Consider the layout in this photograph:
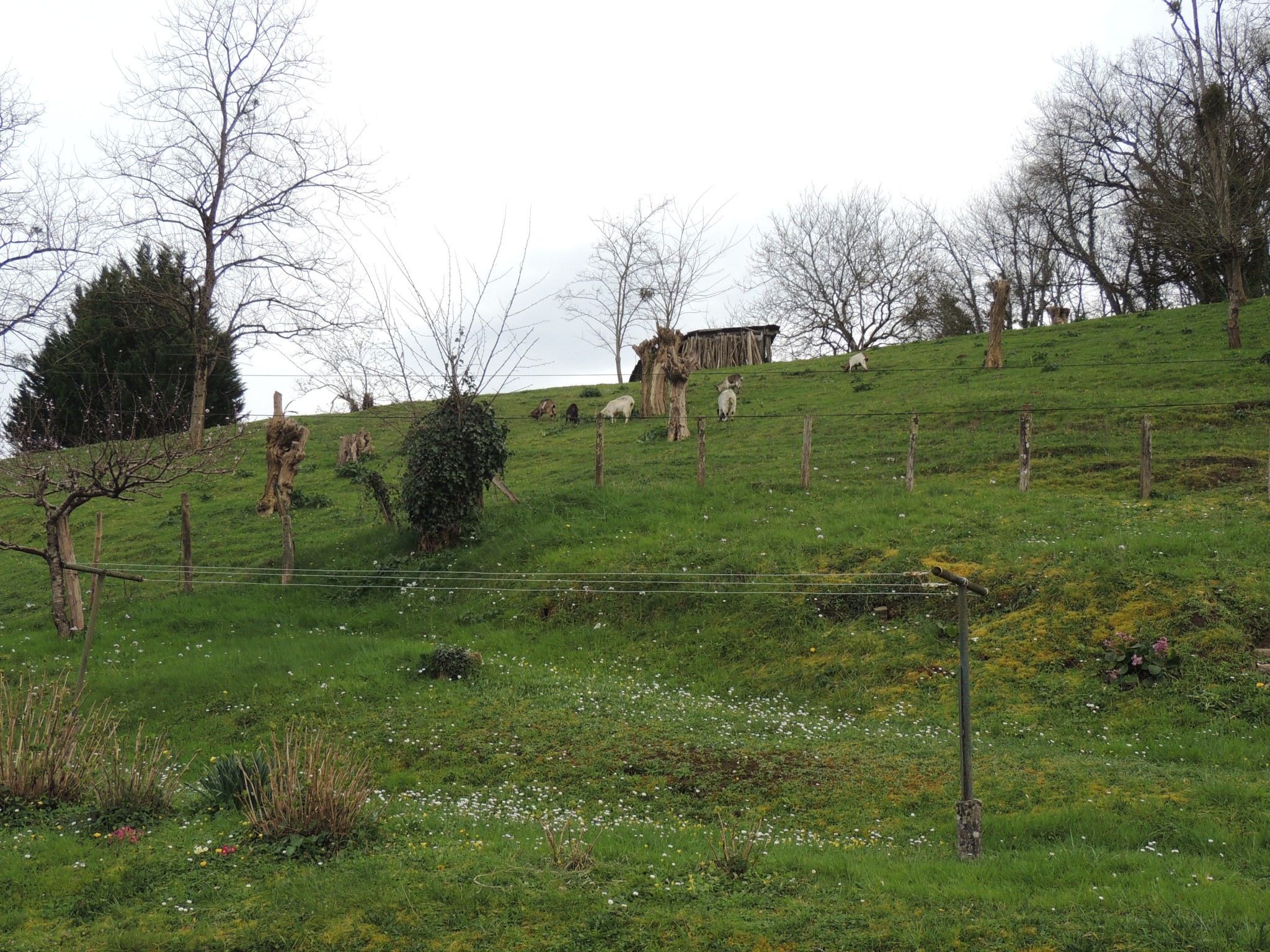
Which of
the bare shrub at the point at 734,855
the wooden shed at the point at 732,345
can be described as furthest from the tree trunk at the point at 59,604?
the wooden shed at the point at 732,345

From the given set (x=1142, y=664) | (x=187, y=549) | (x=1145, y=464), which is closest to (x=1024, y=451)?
(x=1145, y=464)

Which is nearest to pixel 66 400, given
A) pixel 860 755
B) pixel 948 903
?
pixel 860 755

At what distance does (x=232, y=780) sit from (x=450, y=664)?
493 centimetres

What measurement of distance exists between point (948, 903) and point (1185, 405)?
20.8m

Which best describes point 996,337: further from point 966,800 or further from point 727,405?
point 966,800

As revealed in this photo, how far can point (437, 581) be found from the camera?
724 inches

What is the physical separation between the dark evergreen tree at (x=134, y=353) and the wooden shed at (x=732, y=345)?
23254 millimetres

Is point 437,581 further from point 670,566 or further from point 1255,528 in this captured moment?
point 1255,528

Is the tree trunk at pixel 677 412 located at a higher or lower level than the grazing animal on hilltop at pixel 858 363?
lower

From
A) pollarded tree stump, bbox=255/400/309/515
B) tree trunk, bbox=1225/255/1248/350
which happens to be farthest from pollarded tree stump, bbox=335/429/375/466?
tree trunk, bbox=1225/255/1248/350

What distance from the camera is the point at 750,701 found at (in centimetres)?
1338

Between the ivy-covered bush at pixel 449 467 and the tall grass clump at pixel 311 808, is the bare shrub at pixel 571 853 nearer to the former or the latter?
the tall grass clump at pixel 311 808

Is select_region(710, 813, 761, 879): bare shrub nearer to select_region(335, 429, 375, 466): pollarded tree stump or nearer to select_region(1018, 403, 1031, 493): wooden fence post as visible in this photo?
select_region(1018, 403, 1031, 493): wooden fence post

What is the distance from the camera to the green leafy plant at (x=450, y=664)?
13.9 metres
